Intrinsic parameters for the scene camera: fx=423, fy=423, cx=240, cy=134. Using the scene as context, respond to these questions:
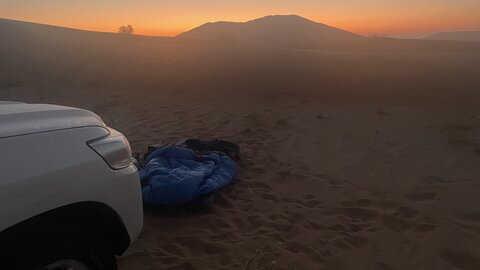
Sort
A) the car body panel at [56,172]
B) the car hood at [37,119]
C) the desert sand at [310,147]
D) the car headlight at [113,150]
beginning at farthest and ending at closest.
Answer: the desert sand at [310,147] → the car headlight at [113,150] → the car hood at [37,119] → the car body panel at [56,172]

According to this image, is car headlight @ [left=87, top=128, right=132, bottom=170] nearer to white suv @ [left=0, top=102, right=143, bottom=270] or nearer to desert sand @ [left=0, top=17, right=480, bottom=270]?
white suv @ [left=0, top=102, right=143, bottom=270]

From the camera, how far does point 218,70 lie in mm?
14062

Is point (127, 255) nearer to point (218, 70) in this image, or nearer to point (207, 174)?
point (207, 174)

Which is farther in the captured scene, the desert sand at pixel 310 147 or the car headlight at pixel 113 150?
the desert sand at pixel 310 147

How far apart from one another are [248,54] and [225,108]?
23.2ft

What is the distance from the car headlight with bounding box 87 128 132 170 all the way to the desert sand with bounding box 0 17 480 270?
1.09 meters

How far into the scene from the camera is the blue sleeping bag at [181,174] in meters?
4.60

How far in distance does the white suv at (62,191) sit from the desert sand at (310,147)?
1032mm

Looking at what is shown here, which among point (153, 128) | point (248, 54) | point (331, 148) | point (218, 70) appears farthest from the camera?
point (248, 54)

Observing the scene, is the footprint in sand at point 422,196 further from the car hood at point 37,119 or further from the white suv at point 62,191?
the car hood at point 37,119

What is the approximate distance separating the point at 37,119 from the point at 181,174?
299 centimetres

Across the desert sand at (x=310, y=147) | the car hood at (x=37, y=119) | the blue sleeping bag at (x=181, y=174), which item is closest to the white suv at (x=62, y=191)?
the car hood at (x=37, y=119)

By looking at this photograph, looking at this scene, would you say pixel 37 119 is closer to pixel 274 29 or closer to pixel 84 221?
pixel 84 221

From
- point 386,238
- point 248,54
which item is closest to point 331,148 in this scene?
point 386,238
